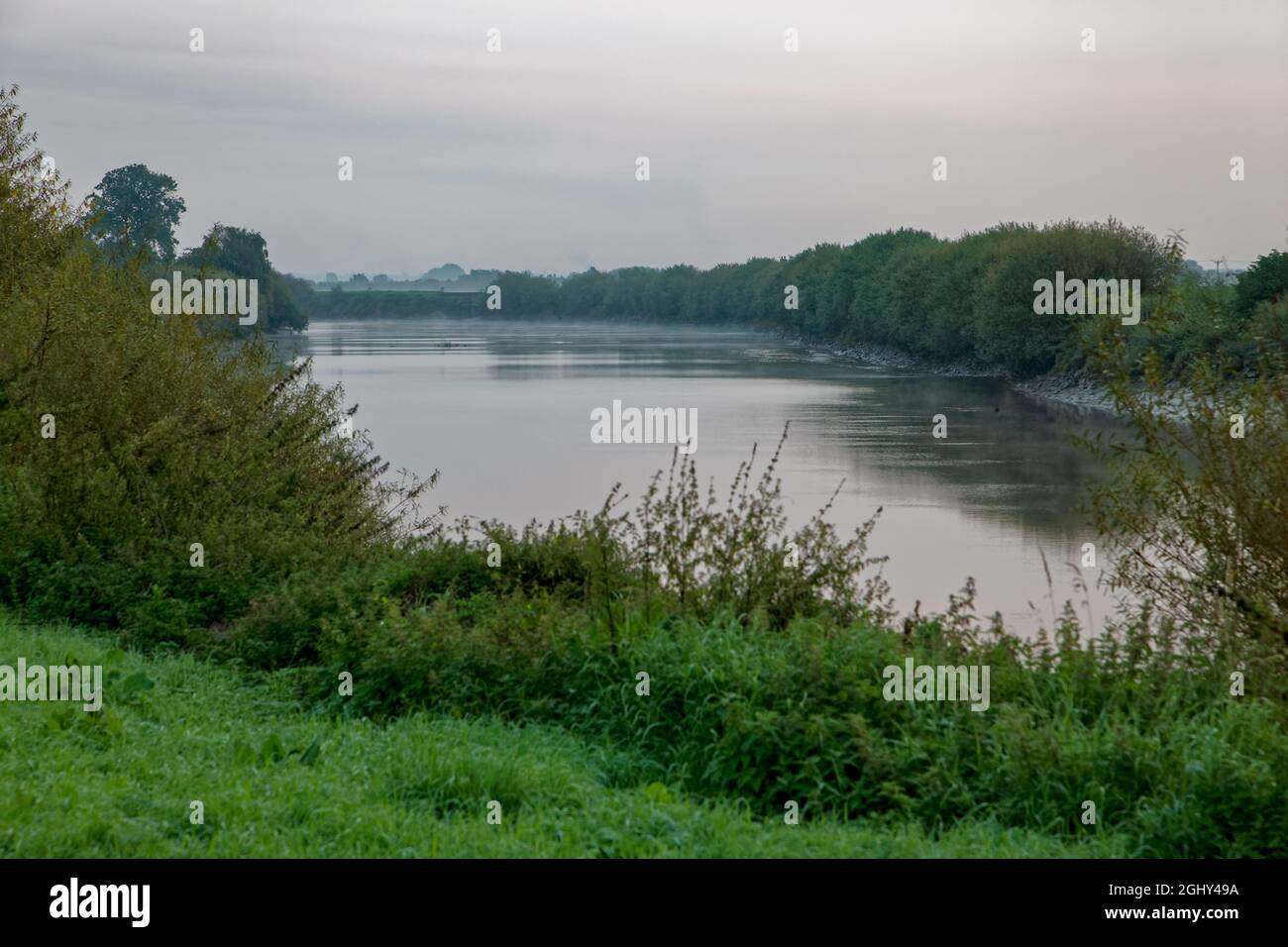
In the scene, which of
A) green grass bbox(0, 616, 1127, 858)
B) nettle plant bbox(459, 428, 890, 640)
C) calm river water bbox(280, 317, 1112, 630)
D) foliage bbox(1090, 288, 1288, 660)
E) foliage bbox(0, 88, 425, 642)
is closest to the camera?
green grass bbox(0, 616, 1127, 858)

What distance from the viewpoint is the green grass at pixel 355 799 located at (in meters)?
4.88

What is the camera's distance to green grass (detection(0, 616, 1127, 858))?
4.88 meters

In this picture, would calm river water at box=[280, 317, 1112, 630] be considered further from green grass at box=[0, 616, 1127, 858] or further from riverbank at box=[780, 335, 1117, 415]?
green grass at box=[0, 616, 1127, 858]

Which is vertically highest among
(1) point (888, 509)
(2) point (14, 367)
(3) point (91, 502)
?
(2) point (14, 367)

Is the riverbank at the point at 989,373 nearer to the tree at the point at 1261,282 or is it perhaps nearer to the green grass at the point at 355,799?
the tree at the point at 1261,282

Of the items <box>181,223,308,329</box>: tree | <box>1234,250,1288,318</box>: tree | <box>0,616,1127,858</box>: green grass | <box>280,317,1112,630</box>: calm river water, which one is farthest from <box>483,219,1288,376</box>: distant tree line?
<box>181,223,308,329</box>: tree

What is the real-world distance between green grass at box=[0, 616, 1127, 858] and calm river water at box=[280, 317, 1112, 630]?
4.41 metres

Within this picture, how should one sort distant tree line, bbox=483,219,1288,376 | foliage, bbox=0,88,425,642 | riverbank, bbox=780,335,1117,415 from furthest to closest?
riverbank, bbox=780,335,1117,415, distant tree line, bbox=483,219,1288,376, foliage, bbox=0,88,425,642

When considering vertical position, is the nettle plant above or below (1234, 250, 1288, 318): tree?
below
